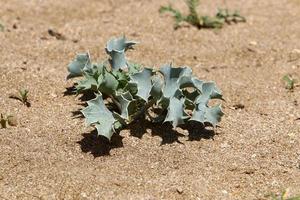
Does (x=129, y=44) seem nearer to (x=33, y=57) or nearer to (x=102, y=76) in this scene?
(x=102, y=76)

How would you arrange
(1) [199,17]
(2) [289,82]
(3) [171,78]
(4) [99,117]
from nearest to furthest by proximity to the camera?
(4) [99,117], (3) [171,78], (2) [289,82], (1) [199,17]

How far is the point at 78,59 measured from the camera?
2771 mm

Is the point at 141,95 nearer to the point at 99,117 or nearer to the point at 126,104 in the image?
the point at 126,104

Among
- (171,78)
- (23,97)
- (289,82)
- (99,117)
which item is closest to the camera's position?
(99,117)

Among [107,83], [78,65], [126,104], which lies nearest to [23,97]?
[78,65]

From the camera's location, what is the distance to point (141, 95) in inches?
100.0

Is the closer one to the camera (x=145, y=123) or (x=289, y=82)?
(x=145, y=123)

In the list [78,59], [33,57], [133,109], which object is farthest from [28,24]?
[133,109]

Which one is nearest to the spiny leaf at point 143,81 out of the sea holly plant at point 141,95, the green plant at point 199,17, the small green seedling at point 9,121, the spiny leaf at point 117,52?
the sea holly plant at point 141,95

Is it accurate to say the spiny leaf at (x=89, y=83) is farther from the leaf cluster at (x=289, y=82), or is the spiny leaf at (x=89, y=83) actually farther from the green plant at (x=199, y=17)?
the green plant at (x=199, y=17)

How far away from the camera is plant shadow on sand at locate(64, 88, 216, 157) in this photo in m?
2.54

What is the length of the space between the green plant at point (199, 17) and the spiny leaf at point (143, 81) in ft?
4.19

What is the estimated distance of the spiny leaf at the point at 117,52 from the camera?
2.72 metres

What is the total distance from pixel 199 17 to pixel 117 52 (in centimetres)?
129
